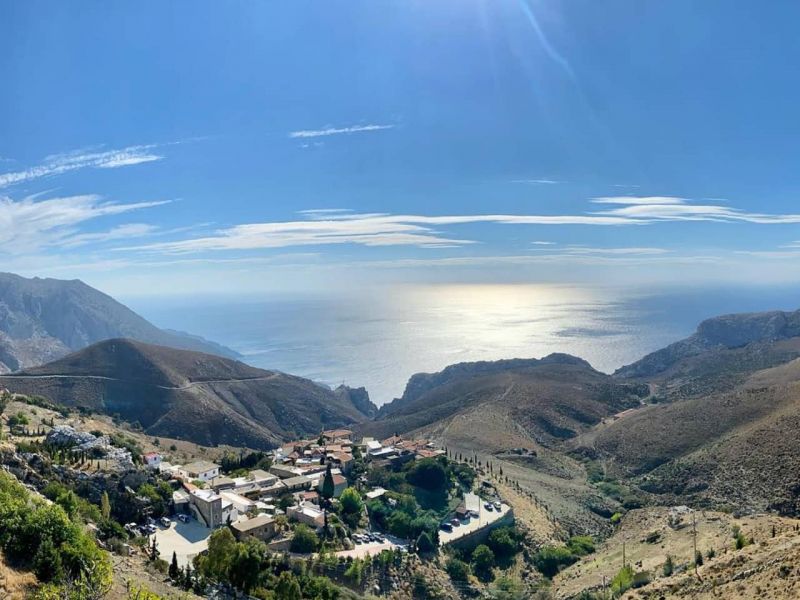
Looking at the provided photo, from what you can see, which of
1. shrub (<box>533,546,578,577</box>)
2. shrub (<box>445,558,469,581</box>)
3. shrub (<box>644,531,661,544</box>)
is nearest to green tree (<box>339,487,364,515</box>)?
shrub (<box>445,558,469,581</box>)

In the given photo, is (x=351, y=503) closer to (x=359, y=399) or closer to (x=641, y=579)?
(x=641, y=579)

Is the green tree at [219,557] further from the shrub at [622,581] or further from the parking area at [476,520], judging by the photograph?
the shrub at [622,581]

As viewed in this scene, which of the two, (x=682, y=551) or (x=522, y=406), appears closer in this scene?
(x=682, y=551)

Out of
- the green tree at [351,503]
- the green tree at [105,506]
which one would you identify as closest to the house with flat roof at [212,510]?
the green tree at [105,506]

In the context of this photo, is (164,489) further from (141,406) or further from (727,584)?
(141,406)

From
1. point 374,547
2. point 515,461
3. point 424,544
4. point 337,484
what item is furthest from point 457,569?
point 515,461
